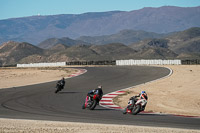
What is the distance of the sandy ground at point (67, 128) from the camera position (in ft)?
42.7

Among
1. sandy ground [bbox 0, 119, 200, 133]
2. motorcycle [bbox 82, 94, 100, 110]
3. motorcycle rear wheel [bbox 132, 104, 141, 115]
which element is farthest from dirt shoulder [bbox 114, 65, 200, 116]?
sandy ground [bbox 0, 119, 200, 133]

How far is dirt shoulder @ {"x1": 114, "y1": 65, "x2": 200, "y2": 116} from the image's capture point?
1966cm

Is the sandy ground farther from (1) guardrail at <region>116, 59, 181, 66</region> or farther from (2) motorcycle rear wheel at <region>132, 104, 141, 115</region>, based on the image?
(1) guardrail at <region>116, 59, 181, 66</region>

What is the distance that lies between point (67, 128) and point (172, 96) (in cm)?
1282

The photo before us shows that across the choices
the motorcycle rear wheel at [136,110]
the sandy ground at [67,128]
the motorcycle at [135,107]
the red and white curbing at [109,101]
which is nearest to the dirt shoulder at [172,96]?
the red and white curbing at [109,101]

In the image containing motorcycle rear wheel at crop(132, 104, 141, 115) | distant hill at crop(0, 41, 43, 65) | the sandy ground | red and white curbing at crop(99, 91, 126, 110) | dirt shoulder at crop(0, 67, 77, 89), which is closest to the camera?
the sandy ground

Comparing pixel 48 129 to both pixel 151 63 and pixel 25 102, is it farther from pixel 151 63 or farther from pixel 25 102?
pixel 151 63

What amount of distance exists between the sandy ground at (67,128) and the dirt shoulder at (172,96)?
5.09m

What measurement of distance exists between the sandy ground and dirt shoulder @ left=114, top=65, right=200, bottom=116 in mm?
5094

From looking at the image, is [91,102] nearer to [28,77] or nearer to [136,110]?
[136,110]

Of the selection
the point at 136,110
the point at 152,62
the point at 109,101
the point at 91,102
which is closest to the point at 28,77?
the point at 109,101

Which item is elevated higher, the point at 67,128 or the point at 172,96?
the point at 172,96

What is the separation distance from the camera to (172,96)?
2492 cm

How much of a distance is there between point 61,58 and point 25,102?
118477 millimetres
